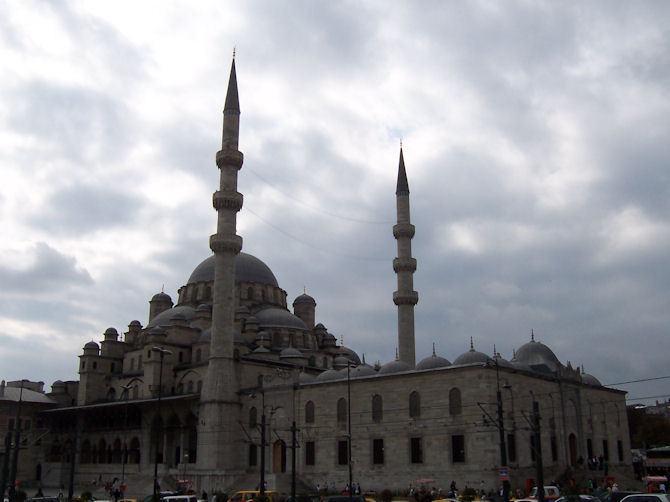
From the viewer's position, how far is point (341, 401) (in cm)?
3669

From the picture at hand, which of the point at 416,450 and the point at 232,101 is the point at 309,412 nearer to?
the point at 416,450

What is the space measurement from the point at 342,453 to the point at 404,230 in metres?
15.0

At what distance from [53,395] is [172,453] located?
1708cm

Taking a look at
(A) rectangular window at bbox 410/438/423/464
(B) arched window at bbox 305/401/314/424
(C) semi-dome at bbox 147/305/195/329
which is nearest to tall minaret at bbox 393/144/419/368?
(B) arched window at bbox 305/401/314/424

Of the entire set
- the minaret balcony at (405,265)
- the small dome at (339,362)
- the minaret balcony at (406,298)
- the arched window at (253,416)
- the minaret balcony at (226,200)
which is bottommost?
the arched window at (253,416)

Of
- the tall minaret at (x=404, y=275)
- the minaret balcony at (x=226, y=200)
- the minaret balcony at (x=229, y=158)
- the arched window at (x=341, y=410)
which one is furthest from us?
the tall minaret at (x=404, y=275)

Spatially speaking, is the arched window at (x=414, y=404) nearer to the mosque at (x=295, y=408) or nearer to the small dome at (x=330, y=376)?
the mosque at (x=295, y=408)

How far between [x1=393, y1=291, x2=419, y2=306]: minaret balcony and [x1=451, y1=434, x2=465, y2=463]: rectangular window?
12.1 metres

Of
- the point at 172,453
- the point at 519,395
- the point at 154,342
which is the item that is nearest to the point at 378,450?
the point at 519,395

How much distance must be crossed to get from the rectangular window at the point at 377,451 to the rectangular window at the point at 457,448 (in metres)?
4.14

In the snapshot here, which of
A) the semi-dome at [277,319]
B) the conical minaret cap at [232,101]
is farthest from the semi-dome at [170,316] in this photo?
the conical minaret cap at [232,101]

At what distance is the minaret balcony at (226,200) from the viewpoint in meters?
40.9

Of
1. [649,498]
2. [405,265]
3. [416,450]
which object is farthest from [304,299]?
[649,498]

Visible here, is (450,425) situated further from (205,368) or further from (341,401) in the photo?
(205,368)
